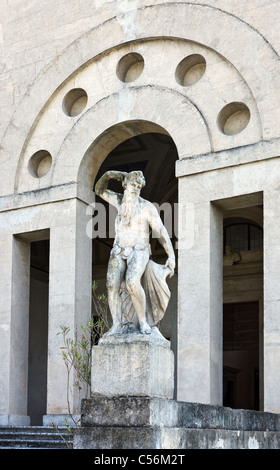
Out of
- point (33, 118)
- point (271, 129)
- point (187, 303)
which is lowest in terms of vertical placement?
point (187, 303)

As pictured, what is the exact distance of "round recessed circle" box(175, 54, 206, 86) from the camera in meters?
14.6

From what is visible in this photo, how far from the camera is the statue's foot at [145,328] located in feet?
29.8

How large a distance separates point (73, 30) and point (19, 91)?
5.82ft

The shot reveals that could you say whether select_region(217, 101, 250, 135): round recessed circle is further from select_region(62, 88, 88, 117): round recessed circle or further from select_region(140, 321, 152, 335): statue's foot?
select_region(140, 321, 152, 335): statue's foot

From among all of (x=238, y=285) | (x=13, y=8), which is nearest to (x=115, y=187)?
(x=238, y=285)

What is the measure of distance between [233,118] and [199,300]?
3432mm

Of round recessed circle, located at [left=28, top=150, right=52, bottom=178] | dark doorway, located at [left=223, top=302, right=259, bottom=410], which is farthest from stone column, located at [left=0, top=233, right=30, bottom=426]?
dark doorway, located at [left=223, top=302, right=259, bottom=410]

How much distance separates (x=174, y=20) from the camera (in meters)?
14.6

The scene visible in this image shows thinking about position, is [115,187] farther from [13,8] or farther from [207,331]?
[207,331]

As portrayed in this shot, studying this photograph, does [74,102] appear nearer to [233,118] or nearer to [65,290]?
[233,118]

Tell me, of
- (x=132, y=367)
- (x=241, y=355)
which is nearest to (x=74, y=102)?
(x=132, y=367)

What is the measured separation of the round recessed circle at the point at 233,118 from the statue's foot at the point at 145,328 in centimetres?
579

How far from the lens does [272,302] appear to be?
497 inches

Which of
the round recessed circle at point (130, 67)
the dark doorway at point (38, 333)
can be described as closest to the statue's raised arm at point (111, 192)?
the round recessed circle at point (130, 67)
